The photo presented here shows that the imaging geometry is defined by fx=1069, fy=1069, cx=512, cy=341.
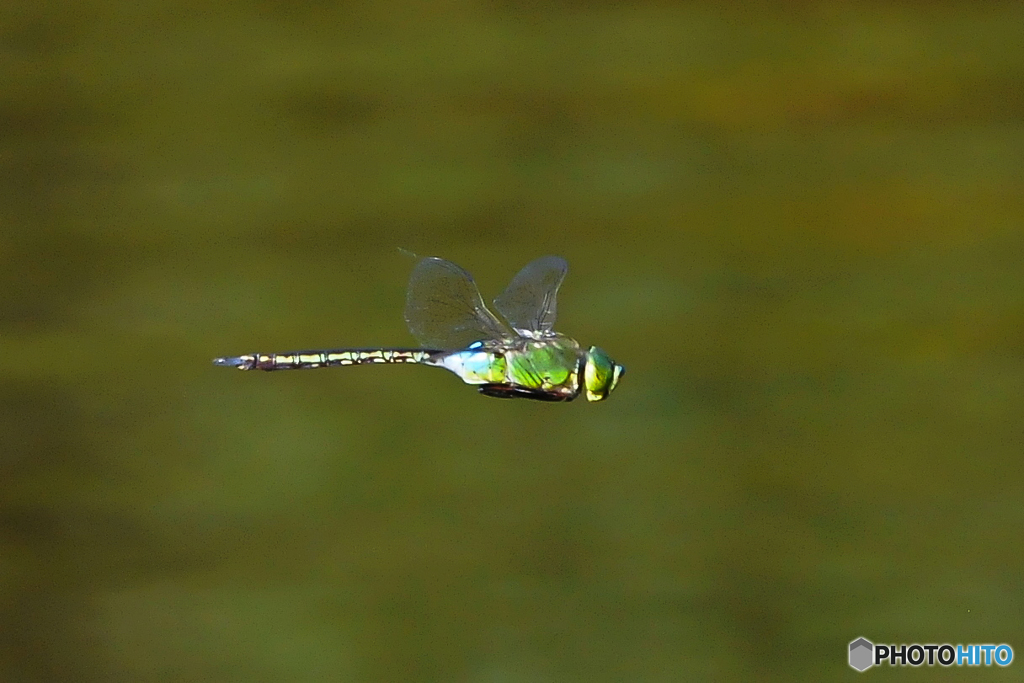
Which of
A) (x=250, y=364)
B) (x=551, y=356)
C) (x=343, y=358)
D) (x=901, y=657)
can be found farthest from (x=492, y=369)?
(x=901, y=657)

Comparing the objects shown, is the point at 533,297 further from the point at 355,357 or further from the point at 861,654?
the point at 861,654

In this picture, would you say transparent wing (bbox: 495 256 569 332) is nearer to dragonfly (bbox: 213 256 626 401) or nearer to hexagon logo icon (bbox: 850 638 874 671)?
dragonfly (bbox: 213 256 626 401)

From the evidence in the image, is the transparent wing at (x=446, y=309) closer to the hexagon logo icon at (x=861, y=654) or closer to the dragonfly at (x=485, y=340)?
the dragonfly at (x=485, y=340)

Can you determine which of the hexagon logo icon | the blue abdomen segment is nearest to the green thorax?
the blue abdomen segment

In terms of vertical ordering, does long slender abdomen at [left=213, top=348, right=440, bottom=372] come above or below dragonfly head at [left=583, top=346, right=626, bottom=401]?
above

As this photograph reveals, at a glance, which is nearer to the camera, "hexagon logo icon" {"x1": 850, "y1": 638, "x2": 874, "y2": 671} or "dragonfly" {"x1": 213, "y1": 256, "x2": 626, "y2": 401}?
"dragonfly" {"x1": 213, "y1": 256, "x2": 626, "y2": 401}

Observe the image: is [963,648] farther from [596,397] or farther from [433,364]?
[433,364]

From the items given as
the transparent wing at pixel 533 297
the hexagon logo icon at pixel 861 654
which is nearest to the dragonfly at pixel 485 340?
the transparent wing at pixel 533 297

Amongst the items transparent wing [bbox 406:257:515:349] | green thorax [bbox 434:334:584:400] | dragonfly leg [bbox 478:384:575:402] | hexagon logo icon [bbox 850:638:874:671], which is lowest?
hexagon logo icon [bbox 850:638:874:671]
